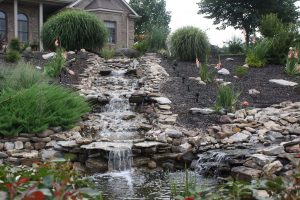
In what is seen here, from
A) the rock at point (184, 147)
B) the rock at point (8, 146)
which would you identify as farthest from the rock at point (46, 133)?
the rock at point (184, 147)

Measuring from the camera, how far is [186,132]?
290 inches

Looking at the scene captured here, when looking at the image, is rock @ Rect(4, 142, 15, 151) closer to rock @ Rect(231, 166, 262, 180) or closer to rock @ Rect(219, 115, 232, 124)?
rock @ Rect(231, 166, 262, 180)

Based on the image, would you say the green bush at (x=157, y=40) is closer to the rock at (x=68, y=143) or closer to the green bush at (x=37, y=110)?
the green bush at (x=37, y=110)

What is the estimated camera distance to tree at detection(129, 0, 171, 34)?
29.5 metres

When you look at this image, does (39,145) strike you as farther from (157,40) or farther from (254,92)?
(157,40)

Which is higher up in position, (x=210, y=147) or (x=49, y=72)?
(x=49, y=72)

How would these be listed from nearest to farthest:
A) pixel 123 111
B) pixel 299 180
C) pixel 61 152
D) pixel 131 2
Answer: pixel 299 180, pixel 61 152, pixel 123 111, pixel 131 2

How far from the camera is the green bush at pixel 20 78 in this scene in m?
8.01

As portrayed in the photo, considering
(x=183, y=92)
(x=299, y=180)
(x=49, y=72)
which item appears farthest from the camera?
(x=49, y=72)

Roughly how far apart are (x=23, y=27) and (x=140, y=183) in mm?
16262

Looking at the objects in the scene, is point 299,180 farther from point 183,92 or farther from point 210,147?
point 183,92

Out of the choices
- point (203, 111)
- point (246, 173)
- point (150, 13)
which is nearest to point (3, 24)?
point (150, 13)

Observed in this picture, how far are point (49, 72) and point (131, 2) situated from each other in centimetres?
2138

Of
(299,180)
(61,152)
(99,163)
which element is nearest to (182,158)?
(99,163)
